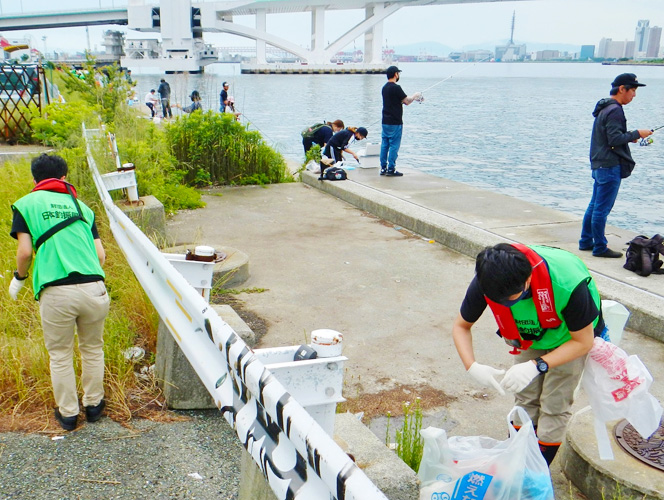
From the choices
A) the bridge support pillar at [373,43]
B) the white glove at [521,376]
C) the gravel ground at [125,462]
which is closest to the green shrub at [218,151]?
the gravel ground at [125,462]

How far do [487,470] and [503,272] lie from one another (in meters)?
0.86

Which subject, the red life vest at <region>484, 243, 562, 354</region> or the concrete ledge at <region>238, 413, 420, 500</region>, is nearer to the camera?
the concrete ledge at <region>238, 413, 420, 500</region>

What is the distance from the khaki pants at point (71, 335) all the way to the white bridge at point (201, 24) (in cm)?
12672

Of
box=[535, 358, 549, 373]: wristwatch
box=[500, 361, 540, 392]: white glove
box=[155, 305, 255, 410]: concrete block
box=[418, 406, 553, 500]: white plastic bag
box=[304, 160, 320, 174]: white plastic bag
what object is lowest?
box=[304, 160, 320, 174]: white plastic bag

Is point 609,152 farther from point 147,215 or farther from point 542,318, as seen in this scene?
Answer: point 147,215

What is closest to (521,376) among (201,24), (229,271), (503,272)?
(503,272)

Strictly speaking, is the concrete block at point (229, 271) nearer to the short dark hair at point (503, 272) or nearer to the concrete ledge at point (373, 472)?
the concrete ledge at point (373, 472)

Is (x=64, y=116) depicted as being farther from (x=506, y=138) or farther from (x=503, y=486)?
(x=506, y=138)

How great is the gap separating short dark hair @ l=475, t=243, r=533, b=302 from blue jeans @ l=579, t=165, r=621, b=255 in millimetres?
4431

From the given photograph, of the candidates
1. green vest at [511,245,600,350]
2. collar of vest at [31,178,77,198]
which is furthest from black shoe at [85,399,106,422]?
green vest at [511,245,600,350]

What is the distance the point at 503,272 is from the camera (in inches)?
103

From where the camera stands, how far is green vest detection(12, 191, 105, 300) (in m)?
3.76

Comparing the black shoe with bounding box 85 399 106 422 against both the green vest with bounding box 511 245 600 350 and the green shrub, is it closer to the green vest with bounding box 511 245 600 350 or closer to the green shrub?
the green vest with bounding box 511 245 600 350

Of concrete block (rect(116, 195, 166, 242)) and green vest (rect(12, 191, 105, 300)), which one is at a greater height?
green vest (rect(12, 191, 105, 300))
